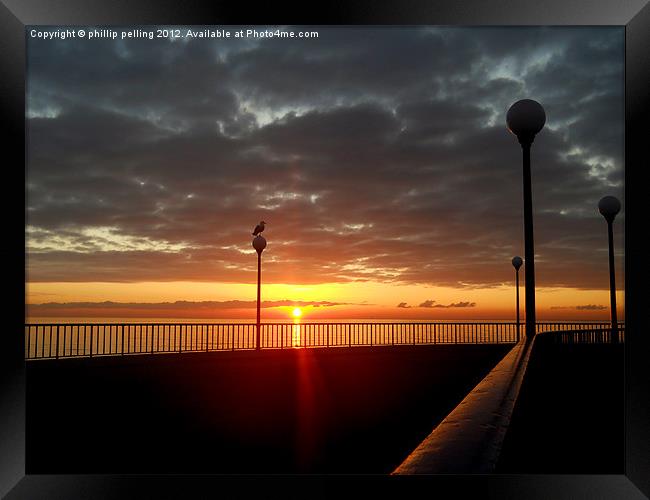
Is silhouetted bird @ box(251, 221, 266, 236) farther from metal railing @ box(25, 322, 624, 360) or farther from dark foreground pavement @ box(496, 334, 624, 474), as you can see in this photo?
dark foreground pavement @ box(496, 334, 624, 474)

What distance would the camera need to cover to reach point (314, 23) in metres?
3.76

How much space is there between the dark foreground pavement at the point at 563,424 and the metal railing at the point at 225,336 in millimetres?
9088

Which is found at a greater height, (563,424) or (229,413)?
(563,424)

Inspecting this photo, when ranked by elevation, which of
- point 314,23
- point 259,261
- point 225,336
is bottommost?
point 225,336

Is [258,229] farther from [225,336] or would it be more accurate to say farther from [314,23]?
[314,23]

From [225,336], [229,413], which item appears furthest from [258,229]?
[229,413]

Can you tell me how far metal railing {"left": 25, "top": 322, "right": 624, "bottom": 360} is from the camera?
15.5 metres

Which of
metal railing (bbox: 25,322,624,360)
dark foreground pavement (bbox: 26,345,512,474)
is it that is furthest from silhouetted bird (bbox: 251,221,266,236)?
dark foreground pavement (bbox: 26,345,512,474)

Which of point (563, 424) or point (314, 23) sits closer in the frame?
point (314, 23)

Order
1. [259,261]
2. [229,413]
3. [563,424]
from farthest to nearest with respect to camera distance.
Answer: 1. [259,261]
2. [229,413]
3. [563,424]

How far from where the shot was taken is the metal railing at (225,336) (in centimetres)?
1546

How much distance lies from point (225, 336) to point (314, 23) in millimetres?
17235

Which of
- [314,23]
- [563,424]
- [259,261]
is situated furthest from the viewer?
[259,261]

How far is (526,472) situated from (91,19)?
3.65m
